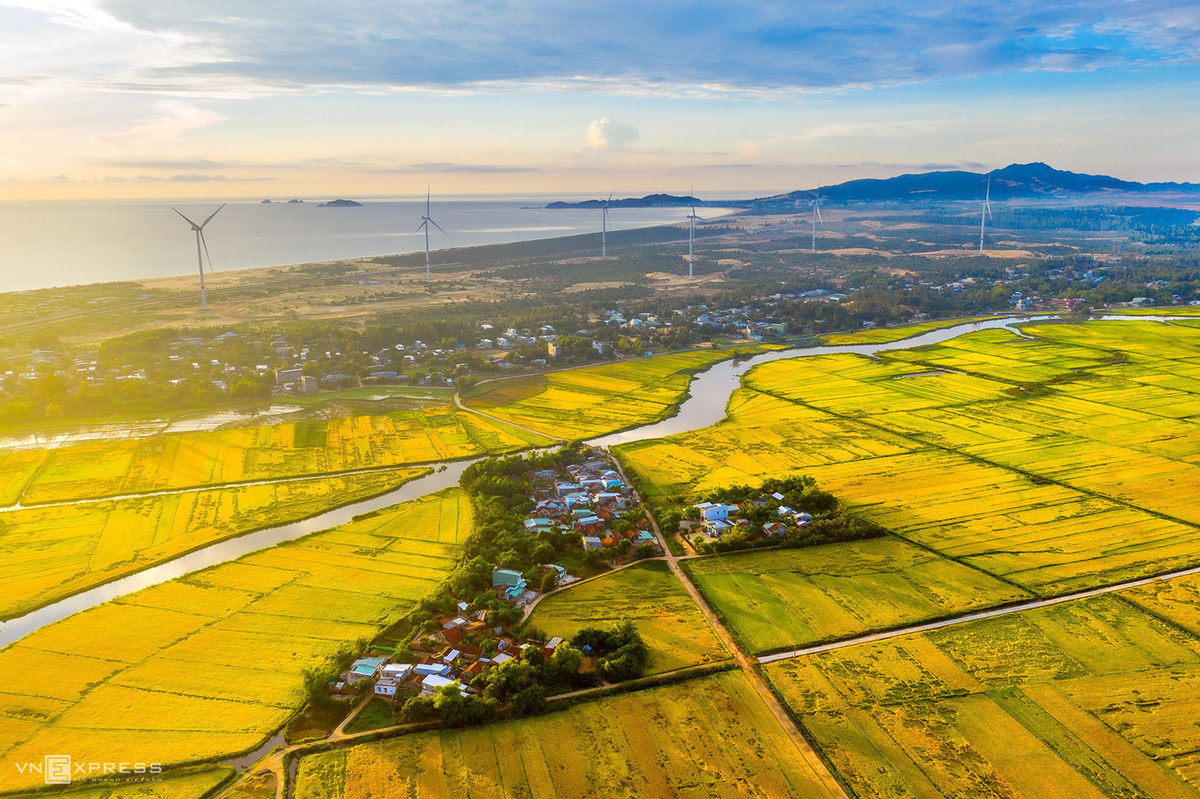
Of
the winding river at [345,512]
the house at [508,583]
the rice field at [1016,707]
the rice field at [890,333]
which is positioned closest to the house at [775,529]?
the rice field at [1016,707]

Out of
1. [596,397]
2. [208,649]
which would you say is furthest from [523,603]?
[596,397]

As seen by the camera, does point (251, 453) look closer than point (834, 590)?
No

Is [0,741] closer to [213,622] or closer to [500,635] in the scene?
[213,622]

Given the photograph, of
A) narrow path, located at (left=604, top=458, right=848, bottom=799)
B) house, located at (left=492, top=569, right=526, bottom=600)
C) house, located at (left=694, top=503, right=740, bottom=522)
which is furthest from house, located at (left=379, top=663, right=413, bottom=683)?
house, located at (left=694, top=503, right=740, bottom=522)

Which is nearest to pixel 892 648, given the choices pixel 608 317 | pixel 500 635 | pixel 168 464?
pixel 500 635

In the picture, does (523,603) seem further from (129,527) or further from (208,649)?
(129,527)
